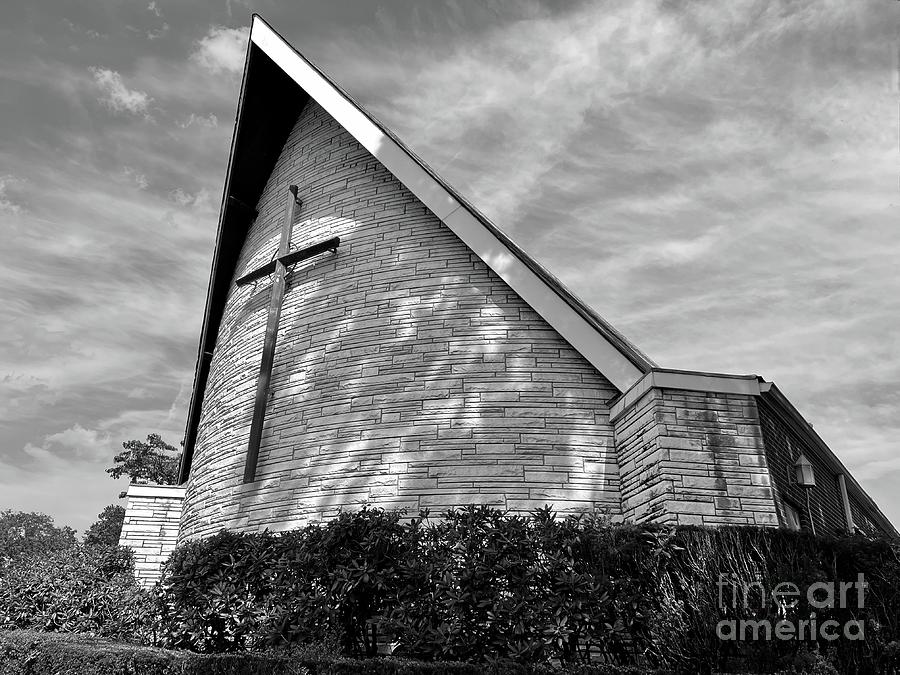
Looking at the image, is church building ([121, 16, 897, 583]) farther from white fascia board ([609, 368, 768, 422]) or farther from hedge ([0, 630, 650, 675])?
hedge ([0, 630, 650, 675])

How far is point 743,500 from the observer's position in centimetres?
692

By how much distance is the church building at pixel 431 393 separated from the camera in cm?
737

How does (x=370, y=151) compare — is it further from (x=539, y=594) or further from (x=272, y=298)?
(x=539, y=594)

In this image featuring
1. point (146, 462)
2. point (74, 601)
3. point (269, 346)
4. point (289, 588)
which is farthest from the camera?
point (146, 462)

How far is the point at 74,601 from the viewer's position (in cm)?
786

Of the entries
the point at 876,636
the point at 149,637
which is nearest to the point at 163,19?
the point at 149,637

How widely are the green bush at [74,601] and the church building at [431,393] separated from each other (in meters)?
1.72

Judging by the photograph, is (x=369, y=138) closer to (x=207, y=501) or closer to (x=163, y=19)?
(x=163, y=19)

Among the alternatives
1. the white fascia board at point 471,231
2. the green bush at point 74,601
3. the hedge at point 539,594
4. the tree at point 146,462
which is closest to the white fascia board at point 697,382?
the white fascia board at point 471,231

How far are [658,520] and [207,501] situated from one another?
668cm

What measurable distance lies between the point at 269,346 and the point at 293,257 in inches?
61.5

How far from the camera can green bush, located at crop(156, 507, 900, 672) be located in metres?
4.82

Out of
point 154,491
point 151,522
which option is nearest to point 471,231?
point 154,491

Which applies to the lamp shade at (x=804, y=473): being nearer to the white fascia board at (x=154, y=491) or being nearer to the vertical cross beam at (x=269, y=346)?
the vertical cross beam at (x=269, y=346)
